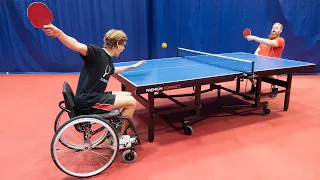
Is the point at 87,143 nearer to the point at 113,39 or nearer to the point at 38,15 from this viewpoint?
the point at 113,39

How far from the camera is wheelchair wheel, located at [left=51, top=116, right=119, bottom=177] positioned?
7.54ft

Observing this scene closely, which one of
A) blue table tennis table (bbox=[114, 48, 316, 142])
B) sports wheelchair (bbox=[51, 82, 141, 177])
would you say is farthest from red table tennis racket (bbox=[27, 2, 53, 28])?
blue table tennis table (bbox=[114, 48, 316, 142])

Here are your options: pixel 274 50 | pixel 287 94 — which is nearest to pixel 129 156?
pixel 287 94

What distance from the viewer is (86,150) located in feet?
8.46

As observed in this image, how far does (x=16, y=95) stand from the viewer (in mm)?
5039

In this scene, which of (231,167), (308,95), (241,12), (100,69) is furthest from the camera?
(241,12)

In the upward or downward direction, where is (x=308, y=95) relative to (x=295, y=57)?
downward

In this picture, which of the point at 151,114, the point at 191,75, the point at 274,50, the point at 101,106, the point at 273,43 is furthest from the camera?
the point at 274,50

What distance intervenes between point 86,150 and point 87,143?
9 centimetres

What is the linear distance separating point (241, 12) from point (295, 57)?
1692 millimetres

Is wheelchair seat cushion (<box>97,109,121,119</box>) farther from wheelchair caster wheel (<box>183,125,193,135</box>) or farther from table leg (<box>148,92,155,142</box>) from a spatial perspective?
wheelchair caster wheel (<box>183,125,193,135</box>)

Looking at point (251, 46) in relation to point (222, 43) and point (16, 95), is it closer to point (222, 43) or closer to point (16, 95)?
point (222, 43)

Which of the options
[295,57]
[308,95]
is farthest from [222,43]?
[308,95]

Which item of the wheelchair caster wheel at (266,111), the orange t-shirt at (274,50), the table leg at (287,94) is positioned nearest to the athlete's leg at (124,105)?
the wheelchair caster wheel at (266,111)
